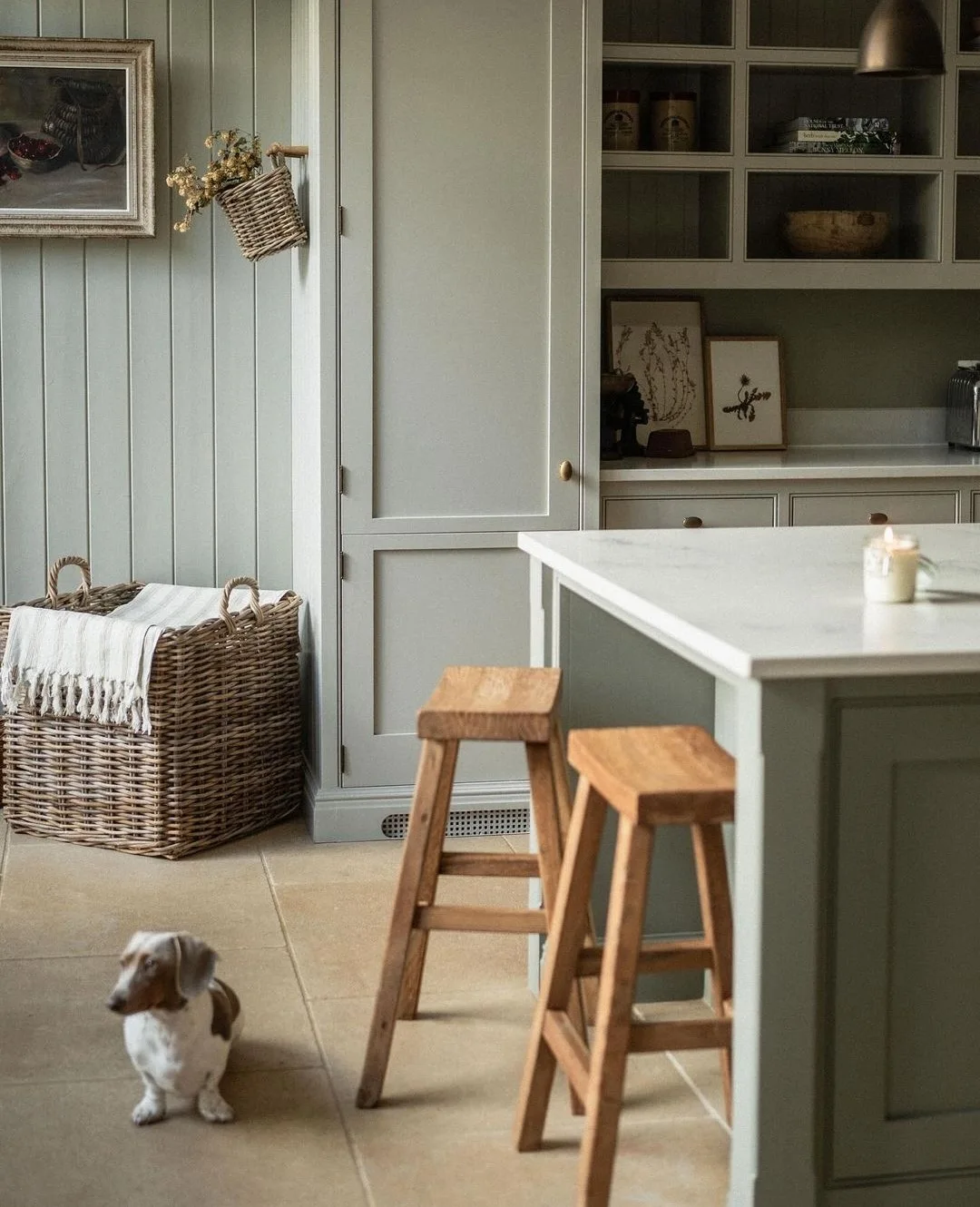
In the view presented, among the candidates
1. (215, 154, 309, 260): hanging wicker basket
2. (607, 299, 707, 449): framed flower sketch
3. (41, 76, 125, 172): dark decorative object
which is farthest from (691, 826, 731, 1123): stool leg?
(41, 76, 125, 172): dark decorative object

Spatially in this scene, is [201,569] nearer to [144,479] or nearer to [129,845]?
[144,479]

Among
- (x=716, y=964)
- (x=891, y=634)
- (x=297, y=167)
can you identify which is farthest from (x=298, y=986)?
(x=297, y=167)

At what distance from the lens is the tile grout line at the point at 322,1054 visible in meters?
2.32

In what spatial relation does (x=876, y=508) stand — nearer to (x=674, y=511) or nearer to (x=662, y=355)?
(x=674, y=511)

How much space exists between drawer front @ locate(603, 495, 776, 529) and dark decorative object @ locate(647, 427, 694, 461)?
0.88 feet

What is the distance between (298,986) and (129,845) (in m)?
1.00

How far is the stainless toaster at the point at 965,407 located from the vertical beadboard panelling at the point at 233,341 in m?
2.12

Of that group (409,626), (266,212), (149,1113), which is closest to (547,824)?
(149,1113)

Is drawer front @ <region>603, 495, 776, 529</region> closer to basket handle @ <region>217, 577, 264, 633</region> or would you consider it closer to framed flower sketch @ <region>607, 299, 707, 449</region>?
framed flower sketch @ <region>607, 299, 707, 449</region>

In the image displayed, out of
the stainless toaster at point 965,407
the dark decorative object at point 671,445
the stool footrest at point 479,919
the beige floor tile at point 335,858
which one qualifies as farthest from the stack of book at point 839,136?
the stool footrest at point 479,919

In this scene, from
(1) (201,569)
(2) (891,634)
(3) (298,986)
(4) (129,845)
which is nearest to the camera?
(2) (891,634)

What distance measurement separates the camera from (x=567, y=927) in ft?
7.61

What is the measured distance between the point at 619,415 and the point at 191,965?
233 centimetres

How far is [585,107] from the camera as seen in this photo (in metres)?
3.94
